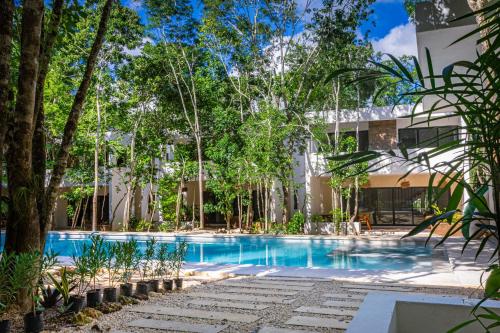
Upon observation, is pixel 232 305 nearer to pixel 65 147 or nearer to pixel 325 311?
pixel 325 311

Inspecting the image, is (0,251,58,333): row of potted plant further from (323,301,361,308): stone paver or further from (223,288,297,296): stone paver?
(323,301,361,308): stone paver

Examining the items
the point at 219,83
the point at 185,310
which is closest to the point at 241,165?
the point at 219,83

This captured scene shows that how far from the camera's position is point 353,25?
15.6 metres

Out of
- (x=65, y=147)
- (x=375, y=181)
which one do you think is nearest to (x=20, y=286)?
(x=65, y=147)

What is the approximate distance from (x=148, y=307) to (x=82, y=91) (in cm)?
286

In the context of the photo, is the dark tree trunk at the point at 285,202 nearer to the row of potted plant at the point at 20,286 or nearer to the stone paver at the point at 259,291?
the stone paver at the point at 259,291

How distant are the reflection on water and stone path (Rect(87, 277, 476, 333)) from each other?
4.23 metres

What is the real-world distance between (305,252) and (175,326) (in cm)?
930

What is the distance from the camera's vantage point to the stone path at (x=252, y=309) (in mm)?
4230

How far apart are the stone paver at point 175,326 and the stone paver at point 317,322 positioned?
767 mm

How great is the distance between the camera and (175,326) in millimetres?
4254

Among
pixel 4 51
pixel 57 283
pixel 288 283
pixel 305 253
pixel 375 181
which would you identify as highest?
pixel 4 51

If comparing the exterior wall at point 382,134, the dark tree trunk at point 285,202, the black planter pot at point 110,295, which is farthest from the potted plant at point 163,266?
the exterior wall at point 382,134

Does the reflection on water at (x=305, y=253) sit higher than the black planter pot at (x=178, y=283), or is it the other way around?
the black planter pot at (x=178, y=283)
